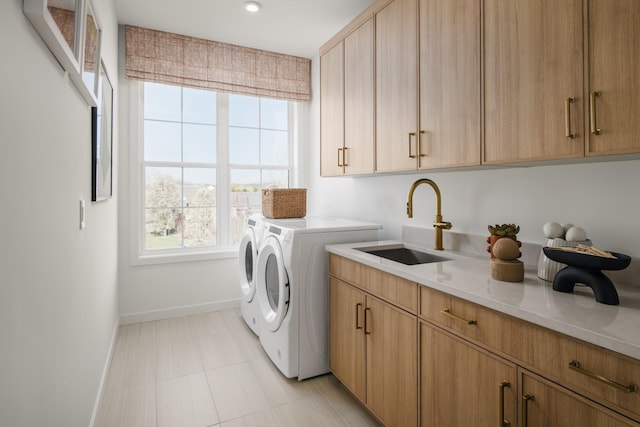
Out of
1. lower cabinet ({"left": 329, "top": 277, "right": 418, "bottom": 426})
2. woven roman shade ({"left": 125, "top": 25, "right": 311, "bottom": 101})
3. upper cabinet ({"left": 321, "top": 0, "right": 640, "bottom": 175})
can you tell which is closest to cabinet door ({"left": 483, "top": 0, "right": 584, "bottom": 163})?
upper cabinet ({"left": 321, "top": 0, "right": 640, "bottom": 175})

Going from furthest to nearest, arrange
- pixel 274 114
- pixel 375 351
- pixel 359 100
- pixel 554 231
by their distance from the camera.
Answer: pixel 274 114, pixel 359 100, pixel 375 351, pixel 554 231

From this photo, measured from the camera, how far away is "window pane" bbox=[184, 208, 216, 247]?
→ 3455 millimetres

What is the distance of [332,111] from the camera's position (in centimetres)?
267

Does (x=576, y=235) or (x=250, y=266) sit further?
(x=250, y=266)

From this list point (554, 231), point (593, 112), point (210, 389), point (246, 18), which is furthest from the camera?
point (246, 18)

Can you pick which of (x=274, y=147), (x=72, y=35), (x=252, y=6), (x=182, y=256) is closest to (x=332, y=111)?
(x=252, y=6)

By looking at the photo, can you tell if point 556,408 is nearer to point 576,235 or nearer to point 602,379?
point 602,379

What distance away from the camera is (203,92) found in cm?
348

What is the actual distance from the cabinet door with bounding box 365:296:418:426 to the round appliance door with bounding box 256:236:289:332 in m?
0.63

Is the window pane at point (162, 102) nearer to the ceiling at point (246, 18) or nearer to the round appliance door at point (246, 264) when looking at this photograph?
the ceiling at point (246, 18)

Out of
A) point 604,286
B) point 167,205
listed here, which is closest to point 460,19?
point 604,286

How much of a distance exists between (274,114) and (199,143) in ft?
2.93

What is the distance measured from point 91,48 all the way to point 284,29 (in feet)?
5.91

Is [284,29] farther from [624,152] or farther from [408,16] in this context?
[624,152]
